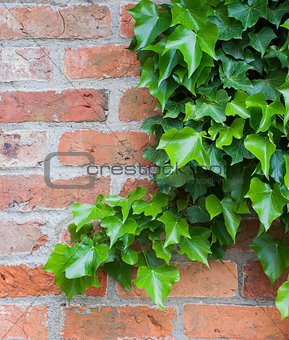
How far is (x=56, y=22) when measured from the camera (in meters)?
0.62

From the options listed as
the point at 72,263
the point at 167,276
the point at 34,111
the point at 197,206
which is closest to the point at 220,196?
the point at 197,206

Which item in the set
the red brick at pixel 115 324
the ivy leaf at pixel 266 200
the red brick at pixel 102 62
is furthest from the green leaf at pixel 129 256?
the red brick at pixel 102 62

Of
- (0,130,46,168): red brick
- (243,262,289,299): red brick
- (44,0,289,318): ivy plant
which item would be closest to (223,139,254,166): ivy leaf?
(44,0,289,318): ivy plant

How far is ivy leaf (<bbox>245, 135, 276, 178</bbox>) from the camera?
469 mm

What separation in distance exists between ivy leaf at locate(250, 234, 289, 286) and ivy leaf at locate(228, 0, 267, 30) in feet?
1.23

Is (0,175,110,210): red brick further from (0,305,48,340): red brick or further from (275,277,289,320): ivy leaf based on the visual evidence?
(275,277,289,320): ivy leaf

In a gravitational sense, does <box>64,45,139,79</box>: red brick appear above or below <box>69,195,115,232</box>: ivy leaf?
above

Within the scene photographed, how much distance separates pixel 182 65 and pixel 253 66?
0.13m

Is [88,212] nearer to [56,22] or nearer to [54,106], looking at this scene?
[54,106]

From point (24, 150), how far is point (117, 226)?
0.25m

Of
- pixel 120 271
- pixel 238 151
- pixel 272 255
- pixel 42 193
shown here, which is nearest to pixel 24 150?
pixel 42 193

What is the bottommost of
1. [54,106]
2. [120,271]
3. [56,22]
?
[120,271]

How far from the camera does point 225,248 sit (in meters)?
0.60

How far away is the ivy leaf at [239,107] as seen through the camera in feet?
1.62
